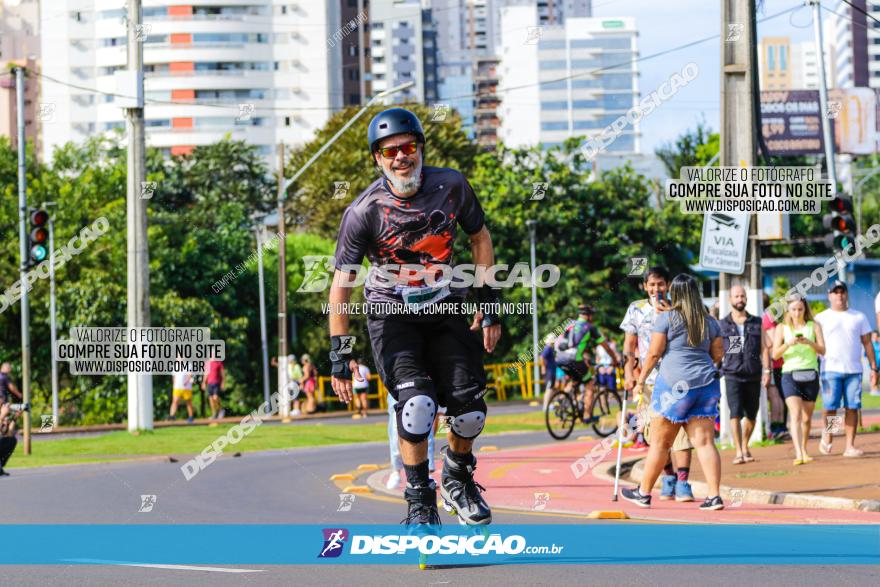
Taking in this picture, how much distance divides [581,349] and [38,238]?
7.95 metres

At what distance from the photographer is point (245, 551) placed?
8.06 meters

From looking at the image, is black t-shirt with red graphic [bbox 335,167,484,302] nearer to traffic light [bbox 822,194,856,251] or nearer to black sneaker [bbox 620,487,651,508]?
black sneaker [bbox 620,487,651,508]

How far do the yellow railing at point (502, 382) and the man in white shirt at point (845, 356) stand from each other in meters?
29.4

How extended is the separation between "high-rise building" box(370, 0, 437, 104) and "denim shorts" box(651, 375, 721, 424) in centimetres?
16718

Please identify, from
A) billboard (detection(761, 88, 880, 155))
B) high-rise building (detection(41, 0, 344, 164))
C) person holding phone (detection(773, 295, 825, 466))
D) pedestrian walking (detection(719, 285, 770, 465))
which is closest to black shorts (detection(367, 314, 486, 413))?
pedestrian walking (detection(719, 285, 770, 465))

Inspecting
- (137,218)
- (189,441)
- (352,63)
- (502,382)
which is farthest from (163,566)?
(352,63)

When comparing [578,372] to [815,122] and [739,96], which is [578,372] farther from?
[815,122]

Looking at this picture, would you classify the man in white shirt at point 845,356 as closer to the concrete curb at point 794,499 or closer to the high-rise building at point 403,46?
the concrete curb at point 794,499

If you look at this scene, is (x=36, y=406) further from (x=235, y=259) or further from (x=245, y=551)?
(x=245, y=551)

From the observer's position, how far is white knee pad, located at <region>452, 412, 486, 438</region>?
283 inches

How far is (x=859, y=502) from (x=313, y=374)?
99.2 ft

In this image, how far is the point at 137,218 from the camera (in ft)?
86.3

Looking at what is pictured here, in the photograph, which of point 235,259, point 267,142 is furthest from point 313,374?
point 267,142

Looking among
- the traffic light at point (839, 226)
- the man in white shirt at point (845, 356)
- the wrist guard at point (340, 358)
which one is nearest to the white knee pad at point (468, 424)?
the wrist guard at point (340, 358)
